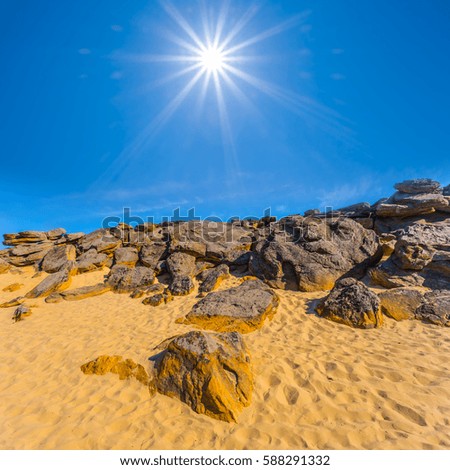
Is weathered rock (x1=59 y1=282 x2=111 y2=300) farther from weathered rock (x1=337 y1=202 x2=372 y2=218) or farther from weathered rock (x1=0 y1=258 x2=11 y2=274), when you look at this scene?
weathered rock (x1=337 y1=202 x2=372 y2=218)

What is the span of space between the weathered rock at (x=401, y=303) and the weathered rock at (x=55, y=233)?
83.2 feet

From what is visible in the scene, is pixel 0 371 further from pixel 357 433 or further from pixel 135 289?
pixel 357 433

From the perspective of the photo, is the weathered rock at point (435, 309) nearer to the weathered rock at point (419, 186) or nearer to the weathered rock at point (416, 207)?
the weathered rock at point (416, 207)

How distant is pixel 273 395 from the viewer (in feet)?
15.0

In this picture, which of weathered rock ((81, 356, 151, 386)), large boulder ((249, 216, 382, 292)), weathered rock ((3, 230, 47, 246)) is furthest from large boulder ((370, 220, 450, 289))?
weathered rock ((3, 230, 47, 246))

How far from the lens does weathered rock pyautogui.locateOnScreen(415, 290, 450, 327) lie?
7.05m

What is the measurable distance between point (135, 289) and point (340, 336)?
9.86m

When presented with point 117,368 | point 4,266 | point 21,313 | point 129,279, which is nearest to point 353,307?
point 117,368

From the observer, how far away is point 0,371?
20.4ft

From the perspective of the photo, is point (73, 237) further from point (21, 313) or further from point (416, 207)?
point (416, 207)

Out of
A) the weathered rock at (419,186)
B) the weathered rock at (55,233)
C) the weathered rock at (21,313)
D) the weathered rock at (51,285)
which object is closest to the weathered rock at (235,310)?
the weathered rock at (21,313)

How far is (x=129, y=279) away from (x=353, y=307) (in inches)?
427

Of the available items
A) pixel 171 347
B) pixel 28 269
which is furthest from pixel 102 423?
pixel 28 269

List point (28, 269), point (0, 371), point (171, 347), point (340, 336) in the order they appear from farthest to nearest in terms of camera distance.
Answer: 1. point (28, 269)
2. point (340, 336)
3. point (0, 371)
4. point (171, 347)
